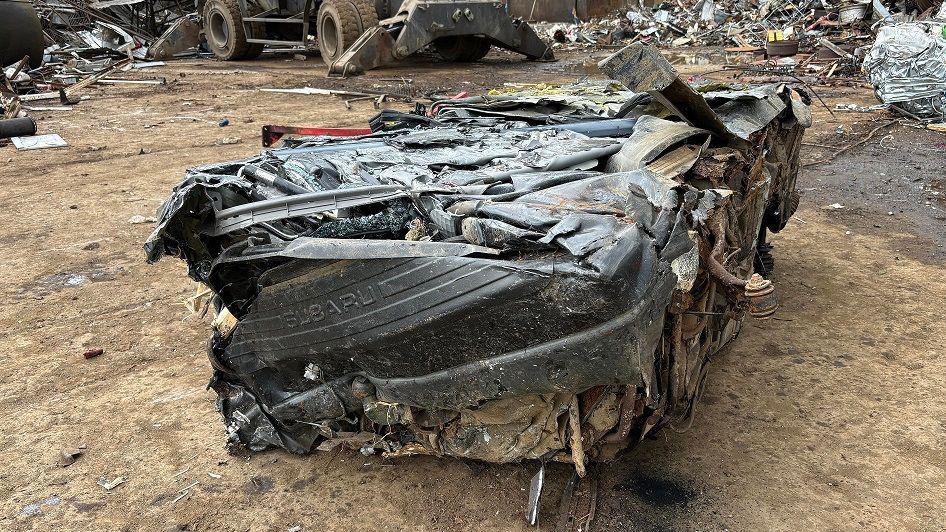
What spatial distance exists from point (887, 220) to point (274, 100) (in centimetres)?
888

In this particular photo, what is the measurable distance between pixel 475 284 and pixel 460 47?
14.0m

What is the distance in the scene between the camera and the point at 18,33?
1339cm

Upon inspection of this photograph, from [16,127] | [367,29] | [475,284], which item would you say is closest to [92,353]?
[475,284]

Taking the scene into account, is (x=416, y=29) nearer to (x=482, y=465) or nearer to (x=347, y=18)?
(x=347, y=18)

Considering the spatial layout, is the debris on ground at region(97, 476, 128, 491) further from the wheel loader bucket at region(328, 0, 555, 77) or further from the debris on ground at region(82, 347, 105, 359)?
the wheel loader bucket at region(328, 0, 555, 77)

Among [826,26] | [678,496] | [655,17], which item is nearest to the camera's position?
[678,496]

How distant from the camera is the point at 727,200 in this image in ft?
9.64

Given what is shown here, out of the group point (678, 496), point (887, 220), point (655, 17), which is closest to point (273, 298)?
point (678, 496)

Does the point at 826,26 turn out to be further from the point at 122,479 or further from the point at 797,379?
the point at 122,479

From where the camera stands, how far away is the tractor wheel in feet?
50.5

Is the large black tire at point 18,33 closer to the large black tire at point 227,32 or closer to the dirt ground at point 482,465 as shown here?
the large black tire at point 227,32

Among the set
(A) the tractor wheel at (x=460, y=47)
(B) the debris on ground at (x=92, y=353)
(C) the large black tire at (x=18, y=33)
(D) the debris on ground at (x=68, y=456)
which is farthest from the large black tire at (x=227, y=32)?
(D) the debris on ground at (x=68, y=456)

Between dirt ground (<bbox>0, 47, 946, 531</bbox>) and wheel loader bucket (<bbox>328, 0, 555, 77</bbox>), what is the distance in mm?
7489

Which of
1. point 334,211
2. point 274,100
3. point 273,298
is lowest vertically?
point 274,100
